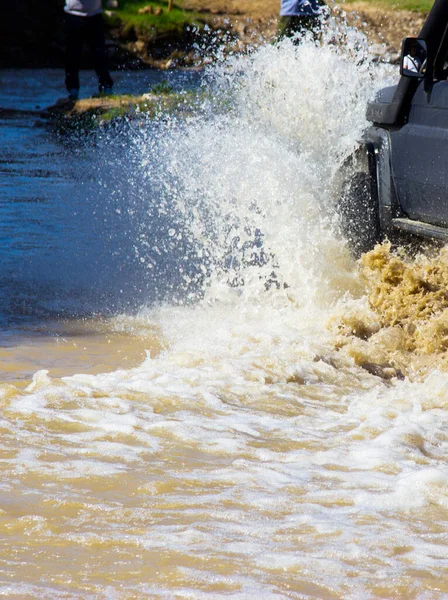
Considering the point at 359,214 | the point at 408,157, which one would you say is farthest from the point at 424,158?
the point at 359,214

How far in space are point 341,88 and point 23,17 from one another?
2089cm

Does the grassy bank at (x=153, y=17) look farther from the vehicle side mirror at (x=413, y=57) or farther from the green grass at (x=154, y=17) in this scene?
the vehicle side mirror at (x=413, y=57)

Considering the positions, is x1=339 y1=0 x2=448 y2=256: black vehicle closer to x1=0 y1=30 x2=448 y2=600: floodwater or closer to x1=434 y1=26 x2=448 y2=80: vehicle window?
x1=434 y1=26 x2=448 y2=80: vehicle window

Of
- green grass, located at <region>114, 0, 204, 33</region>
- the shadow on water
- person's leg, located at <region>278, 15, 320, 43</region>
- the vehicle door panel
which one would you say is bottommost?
green grass, located at <region>114, 0, 204, 33</region>

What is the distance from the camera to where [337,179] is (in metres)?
5.54

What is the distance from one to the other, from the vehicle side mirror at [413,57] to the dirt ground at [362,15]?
72.1ft

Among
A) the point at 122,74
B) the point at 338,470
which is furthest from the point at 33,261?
the point at 122,74

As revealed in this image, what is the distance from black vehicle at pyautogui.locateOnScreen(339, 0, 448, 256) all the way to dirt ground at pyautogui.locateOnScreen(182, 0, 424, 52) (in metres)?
21.6

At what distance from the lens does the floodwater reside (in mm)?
2777

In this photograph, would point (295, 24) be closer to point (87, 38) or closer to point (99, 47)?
point (99, 47)

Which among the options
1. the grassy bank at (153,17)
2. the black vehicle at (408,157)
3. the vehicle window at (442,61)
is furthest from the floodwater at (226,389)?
the grassy bank at (153,17)

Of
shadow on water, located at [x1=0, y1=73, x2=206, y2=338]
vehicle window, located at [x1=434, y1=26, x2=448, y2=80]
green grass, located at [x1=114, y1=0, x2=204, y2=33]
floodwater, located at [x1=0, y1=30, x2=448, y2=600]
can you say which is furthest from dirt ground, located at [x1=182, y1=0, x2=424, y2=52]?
vehicle window, located at [x1=434, y1=26, x2=448, y2=80]

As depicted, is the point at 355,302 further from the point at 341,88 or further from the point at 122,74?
the point at 122,74

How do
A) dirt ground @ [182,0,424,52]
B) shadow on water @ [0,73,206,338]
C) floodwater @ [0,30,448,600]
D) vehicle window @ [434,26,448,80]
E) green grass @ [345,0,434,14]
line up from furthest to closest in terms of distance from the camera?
green grass @ [345,0,434,14]
dirt ground @ [182,0,424,52]
shadow on water @ [0,73,206,338]
vehicle window @ [434,26,448,80]
floodwater @ [0,30,448,600]
